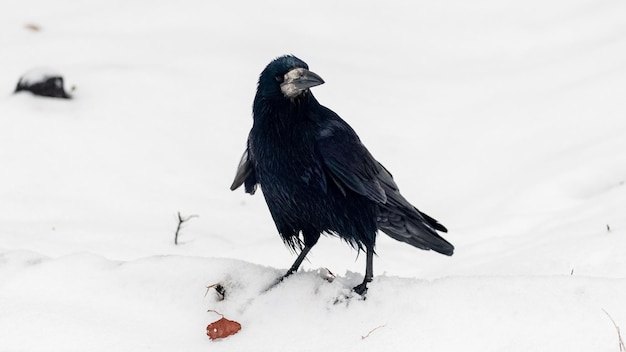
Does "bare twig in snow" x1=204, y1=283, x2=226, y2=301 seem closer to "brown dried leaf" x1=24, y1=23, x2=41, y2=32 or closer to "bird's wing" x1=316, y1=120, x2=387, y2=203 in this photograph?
"bird's wing" x1=316, y1=120, x2=387, y2=203

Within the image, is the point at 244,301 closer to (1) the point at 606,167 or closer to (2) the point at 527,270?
(2) the point at 527,270

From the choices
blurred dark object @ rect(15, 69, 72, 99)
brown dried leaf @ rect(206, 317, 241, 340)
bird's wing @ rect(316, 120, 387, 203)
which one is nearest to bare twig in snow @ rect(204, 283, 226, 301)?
brown dried leaf @ rect(206, 317, 241, 340)

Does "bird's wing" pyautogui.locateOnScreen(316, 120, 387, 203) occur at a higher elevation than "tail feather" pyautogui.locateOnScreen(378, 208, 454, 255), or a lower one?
higher

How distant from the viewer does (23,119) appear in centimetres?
694

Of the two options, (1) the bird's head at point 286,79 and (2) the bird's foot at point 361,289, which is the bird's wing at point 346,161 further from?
(2) the bird's foot at point 361,289

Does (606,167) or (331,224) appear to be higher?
(331,224)

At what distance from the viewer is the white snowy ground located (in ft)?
10.6

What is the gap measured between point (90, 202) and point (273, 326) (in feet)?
9.70

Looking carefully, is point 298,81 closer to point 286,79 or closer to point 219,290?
point 286,79

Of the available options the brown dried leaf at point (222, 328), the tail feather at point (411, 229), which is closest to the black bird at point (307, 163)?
the tail feather at point (411, 229)

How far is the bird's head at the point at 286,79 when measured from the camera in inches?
138

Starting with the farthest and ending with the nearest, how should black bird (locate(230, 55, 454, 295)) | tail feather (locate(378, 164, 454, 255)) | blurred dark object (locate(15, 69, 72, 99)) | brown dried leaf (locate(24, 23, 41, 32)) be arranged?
brown dried leaf (locate(24, 23, 41, 32)), blurred dark object (locate(15, 69, 72, 99)), tail feather (locate(378, 164, 454, 255)), black bird (locate(230, 55, 454, 295))

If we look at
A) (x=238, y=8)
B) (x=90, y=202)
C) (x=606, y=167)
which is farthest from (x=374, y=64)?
(x=90, y=202)

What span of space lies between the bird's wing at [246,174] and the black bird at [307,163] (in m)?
0.21
